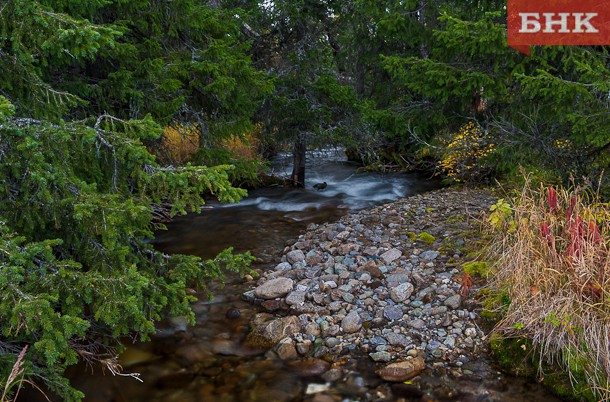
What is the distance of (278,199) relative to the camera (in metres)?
11.7

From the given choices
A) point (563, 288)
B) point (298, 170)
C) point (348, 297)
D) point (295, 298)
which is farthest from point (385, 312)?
point (298, 170)

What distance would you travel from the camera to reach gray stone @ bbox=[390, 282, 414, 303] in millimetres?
5438

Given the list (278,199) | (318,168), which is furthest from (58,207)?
(318,168)

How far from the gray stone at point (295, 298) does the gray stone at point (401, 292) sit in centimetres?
108

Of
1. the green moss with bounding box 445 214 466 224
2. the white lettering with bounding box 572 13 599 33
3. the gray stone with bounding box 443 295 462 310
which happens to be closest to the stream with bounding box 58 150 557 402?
the gray stone with bounding box 443 295 462 310

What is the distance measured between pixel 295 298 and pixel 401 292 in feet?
4.20

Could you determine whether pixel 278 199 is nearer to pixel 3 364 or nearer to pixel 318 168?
pixel 318 168

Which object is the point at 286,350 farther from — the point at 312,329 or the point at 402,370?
the point at 402,370

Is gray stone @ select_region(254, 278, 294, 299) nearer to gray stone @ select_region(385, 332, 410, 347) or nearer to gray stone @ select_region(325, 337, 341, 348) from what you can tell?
gray stone @ select_region(325, 337, 341, 348)

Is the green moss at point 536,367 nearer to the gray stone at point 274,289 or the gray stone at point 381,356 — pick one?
the gray stone at point 381,356

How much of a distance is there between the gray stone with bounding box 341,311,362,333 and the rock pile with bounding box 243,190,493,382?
11 millimetres

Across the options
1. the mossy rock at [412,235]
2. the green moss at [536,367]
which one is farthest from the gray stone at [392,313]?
the mossy rock at [412,235]

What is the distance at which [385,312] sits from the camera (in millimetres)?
5219

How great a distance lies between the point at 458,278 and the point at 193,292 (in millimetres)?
3402
